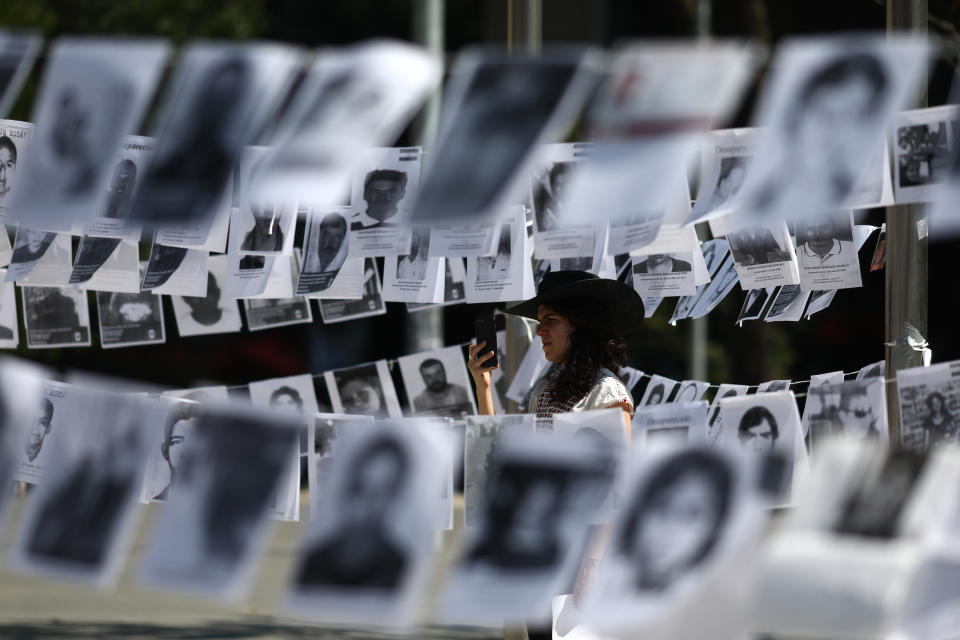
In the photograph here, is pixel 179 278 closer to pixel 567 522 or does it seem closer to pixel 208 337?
pixel 567 522

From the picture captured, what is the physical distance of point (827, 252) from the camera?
3.88 metres

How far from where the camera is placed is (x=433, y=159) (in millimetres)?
2111

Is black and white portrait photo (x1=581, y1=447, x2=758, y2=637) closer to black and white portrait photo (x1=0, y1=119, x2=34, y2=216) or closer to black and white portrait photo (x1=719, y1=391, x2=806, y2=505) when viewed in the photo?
black and white portrait photo (x1=719, y1=391, x2=806, y2=505)

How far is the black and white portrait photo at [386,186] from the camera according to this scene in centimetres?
371

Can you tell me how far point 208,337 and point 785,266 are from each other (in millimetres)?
9216

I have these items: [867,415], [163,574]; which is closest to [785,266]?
[867,415]

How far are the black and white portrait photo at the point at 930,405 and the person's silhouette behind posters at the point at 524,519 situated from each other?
103cm

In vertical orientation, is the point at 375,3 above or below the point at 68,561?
above

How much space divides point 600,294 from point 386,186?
798mm

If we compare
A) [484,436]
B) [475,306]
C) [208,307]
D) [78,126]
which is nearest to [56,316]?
[208,307]

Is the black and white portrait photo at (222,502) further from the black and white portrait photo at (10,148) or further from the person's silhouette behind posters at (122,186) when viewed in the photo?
the black and white portrait photo at (10,148)

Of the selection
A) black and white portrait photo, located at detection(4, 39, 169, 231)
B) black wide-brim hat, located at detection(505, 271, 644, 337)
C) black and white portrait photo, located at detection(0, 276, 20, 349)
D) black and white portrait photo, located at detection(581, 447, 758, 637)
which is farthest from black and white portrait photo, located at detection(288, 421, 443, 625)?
black and white portrait photo, located at detection(0, 276, 20, 349)

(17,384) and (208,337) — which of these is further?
(208,337)

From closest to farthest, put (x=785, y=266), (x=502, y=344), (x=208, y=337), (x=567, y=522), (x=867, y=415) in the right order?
(x=567, y=522), (x=867, y=415), (x=785, y=266), (x=502, y=344), (x=208, y=337)
